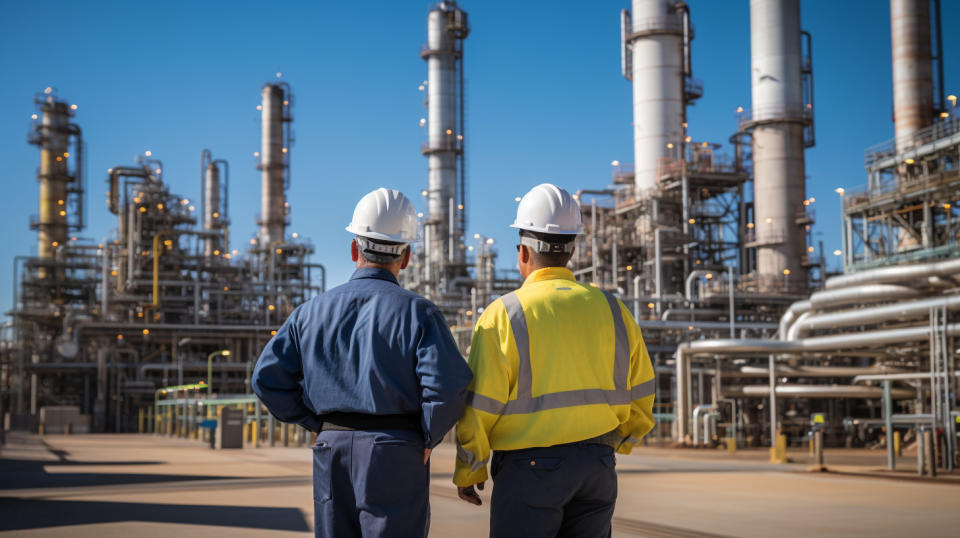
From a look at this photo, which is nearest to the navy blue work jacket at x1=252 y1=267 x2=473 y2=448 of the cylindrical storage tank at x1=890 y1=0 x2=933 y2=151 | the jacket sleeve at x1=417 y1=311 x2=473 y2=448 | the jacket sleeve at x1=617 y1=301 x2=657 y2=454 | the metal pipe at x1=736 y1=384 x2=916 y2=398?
the jacket sleeve at x1=417 y1=311 x2=473 y2=448

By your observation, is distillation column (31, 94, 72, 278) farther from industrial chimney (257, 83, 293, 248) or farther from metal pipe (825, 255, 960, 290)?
metal pipe (825, 255, 960, 290)

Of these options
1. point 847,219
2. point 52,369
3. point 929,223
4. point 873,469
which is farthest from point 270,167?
point 873,469

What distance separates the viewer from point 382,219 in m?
4.67

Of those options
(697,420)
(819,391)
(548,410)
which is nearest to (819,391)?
(819,391)

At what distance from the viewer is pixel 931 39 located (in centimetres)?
4188

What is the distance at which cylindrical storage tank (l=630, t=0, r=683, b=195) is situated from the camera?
168ft

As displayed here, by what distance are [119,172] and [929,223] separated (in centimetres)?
4650

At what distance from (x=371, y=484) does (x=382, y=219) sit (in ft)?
3.90

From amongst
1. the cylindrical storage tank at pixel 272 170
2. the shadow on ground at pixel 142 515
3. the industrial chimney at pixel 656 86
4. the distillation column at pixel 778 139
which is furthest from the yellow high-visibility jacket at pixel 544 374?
the cylindrical storage tank at pixel 272 170

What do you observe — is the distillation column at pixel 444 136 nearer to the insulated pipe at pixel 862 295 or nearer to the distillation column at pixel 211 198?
the distillation column at pixel 211 198

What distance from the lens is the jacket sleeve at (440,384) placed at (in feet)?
13.3

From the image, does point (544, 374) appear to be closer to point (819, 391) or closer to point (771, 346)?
point (771, 346)

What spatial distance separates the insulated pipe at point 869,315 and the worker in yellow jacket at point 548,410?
22.4m

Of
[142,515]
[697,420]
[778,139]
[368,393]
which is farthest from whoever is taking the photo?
[778,139]
